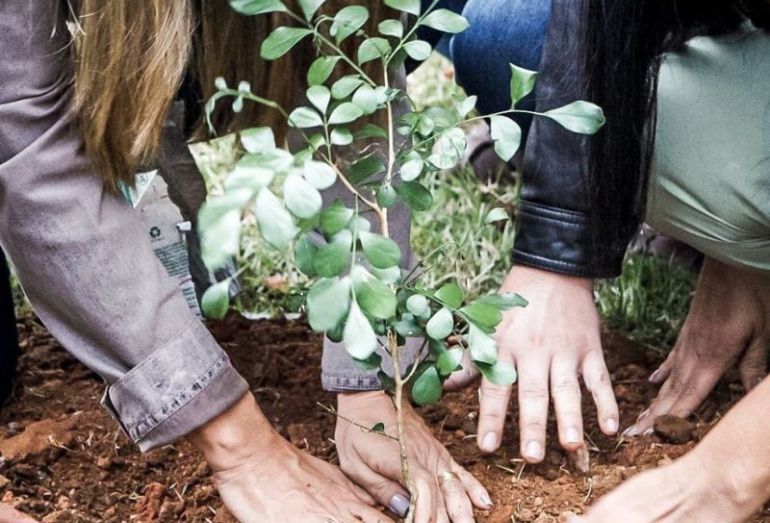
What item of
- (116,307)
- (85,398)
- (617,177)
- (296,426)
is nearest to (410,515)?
(296,426)

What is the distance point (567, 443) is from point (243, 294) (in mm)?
919

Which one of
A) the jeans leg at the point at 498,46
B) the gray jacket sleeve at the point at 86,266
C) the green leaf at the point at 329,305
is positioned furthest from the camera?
the jeans leg at the point at 498,46

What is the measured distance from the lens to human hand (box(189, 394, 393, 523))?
54.2 inches

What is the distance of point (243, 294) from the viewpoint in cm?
213

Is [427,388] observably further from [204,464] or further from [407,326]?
[204,464]

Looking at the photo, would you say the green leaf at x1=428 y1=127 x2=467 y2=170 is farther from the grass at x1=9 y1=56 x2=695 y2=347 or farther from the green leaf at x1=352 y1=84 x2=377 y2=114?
the grass at x1=9 y1=56 x2=695 y2=347

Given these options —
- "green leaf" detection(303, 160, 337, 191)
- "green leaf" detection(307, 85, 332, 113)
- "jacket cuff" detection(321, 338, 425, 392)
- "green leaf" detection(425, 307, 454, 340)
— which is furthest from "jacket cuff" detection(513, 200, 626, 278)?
"green leaf" detection(303, 160, 337, 191)

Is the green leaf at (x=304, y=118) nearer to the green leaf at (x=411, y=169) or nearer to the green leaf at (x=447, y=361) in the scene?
the green leaf at (x=411, y=169)

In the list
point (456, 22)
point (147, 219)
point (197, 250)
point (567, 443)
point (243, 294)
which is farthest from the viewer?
point (243, 294)

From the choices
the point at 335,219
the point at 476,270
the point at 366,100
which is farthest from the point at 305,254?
the point at 476,270

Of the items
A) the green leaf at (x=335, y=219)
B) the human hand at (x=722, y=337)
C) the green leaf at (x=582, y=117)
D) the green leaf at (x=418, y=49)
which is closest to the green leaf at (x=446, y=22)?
the green leaf at (x=418, y=49)

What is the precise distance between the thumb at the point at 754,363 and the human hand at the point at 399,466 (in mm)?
516

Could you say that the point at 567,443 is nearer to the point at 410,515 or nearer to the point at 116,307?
the point at 410,515

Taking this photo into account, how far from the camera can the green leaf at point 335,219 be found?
99 cm
